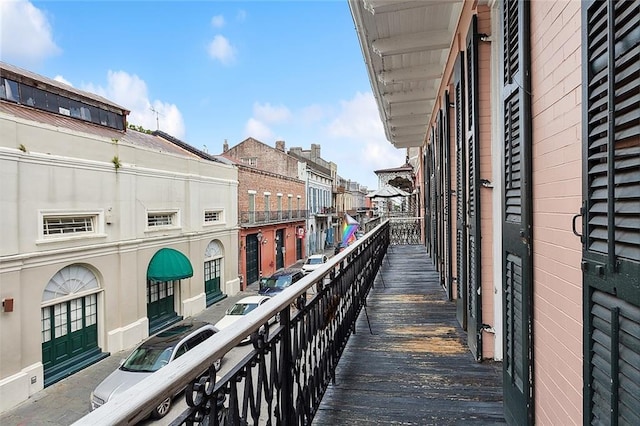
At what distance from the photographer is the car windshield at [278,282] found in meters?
14.5

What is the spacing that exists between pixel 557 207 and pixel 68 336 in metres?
11.3

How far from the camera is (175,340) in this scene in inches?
320

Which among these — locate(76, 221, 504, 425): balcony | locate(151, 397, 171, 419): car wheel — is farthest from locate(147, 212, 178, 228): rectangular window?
locate(151, 397, 171, 419): car wheel

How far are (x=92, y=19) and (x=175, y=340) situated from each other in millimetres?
14512


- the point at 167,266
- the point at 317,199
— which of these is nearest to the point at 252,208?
the point at 167,266

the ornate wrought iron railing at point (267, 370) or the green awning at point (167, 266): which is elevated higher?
the ornate wrought iron railing at point (267, 370)

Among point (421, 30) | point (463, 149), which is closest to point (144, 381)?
point (463, 149)

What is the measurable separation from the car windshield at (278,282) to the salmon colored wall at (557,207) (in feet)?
43.1

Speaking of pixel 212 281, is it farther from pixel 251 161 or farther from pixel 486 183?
pixel 486 183

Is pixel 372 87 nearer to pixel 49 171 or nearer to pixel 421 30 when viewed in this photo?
pixel 421 30

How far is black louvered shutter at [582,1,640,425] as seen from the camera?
0.90 meters

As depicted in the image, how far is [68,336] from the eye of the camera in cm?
938

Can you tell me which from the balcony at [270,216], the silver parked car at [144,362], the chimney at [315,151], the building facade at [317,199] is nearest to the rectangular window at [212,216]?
the balcony at [270,216]

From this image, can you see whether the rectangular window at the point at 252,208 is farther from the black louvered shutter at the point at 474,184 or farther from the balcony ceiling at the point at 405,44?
the black louvered shutter at the point at 474,184
